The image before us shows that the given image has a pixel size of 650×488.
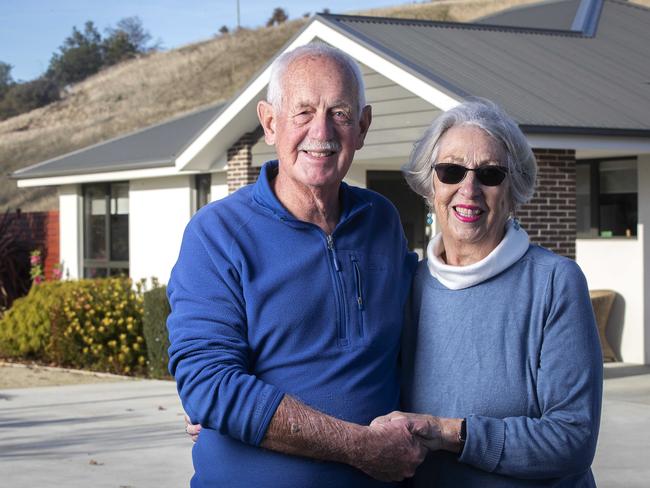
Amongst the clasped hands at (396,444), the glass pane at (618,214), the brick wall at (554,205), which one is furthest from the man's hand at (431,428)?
the glass pane at (618,214)

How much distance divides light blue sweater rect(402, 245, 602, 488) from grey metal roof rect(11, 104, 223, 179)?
46.5 feet

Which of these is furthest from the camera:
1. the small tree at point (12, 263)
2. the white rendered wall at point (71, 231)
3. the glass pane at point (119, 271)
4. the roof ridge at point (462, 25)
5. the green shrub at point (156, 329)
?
the white rendered wall at point (71, 231)

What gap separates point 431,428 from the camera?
3.07 meters

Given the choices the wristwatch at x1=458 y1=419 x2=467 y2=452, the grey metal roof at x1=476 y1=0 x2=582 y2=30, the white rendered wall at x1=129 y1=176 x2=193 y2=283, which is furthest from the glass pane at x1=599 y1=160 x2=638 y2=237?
the wristwatch at x1=458 y1=419 x2=467 y2=452

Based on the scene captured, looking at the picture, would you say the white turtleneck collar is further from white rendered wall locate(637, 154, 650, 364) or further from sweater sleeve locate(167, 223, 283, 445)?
white rendered wall locate(637, 154, 650, 364)

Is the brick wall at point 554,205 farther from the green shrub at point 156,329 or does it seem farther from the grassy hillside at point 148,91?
the grassy hillside at point 148,91

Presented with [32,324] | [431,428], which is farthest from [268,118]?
[32,324]

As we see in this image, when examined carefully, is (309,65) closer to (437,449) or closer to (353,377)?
(353,377)

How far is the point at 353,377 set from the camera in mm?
3145

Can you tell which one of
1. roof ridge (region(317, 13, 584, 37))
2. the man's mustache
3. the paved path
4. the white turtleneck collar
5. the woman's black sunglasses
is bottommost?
the paved path

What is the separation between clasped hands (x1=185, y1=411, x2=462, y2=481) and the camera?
297cm

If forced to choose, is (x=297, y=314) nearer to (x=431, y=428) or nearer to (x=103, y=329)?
(x=431, y=428)

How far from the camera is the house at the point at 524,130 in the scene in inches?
497

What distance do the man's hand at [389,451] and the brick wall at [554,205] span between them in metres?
9.67
